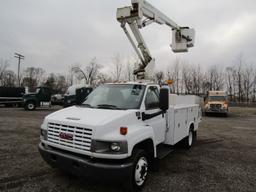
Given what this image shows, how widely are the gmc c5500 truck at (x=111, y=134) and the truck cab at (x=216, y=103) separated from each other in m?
16.7

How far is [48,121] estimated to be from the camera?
11.5 ft

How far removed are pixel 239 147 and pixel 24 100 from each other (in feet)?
62.3

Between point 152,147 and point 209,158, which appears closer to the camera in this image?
point 152,147

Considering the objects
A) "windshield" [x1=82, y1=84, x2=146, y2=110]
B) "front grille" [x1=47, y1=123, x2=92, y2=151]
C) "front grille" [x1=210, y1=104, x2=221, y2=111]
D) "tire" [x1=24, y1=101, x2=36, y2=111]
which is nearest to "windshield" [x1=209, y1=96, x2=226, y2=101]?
"front grille" [x1=210, y1=104, x2=221, y2=111]

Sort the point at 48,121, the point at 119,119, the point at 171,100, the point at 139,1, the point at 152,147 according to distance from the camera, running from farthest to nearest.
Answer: the point at 139,1 < the point at 171,100 < the point at 152,147 < the point at 48,121 < the point at 119,119

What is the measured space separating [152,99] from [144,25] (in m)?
4.51

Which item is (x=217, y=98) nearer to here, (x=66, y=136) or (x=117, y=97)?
(x=117, y=97)

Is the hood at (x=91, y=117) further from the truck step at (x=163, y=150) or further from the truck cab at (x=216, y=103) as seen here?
the truck cab at (x=216, y=103)

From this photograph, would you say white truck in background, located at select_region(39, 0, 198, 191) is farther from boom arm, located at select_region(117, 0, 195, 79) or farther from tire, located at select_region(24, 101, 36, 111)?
tire, located at select_region(24, 101, 36, 111)

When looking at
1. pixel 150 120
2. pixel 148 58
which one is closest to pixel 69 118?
pixel 150 120

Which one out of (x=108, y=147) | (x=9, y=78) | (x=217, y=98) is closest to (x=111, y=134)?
(x=108, y=147)

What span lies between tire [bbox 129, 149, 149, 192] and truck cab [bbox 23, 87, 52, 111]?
61.3 ft

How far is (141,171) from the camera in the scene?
3.44 m

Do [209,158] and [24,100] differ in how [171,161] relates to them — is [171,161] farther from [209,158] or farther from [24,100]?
[24,100]
